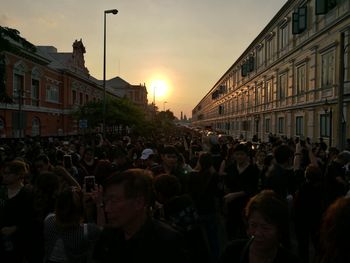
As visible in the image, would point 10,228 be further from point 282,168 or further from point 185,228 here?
point 282,168

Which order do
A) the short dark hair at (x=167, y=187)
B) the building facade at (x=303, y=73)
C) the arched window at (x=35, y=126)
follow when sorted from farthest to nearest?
the arched window at (x=35, y=126), the building facade at (x=303, y=73), the short dark hair at (x=167, y=187)

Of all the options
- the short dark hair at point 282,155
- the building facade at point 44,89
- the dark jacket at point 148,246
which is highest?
the building facade at point 44,89

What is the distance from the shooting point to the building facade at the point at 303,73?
21469 millimetres

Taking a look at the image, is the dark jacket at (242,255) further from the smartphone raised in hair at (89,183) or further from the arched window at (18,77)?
the arched window at (18,77)

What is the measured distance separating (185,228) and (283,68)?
32.4 m

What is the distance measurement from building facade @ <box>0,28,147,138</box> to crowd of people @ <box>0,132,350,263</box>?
19693 mm

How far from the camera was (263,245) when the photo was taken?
2.71 m

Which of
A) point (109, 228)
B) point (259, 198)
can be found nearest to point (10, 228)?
point (109, 228)

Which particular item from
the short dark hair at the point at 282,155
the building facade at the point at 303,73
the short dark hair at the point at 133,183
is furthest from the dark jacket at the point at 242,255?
the building facade at the point at 303,73

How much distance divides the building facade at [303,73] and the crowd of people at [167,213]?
410 inches

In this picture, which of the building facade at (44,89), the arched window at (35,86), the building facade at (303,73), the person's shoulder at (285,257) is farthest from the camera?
the arched window at (35,86)

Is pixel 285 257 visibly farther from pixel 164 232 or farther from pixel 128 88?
pixel 128 88

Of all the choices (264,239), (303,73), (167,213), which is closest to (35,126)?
(303,73)

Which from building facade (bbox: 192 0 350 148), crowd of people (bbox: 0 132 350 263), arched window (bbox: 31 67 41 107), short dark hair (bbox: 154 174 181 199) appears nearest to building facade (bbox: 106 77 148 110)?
building facade (bbox: 192 0 350 148)
